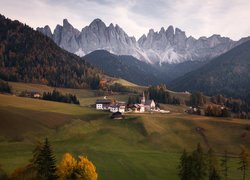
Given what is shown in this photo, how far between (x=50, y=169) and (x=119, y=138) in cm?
5725

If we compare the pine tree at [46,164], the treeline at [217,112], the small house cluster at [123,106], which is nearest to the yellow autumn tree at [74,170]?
the pine tree at [46,164]

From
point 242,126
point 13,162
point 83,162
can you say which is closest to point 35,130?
point 13,162

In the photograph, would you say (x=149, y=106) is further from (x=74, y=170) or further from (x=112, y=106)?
(x=74, y=170)

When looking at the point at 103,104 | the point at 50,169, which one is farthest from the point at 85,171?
the point at 103,104

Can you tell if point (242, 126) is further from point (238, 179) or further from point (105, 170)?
point (105, 170)

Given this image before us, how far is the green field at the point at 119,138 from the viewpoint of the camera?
82.9 metres

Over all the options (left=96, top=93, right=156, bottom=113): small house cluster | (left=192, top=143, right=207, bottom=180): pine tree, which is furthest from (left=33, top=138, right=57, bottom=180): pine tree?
(left=96, top=93, right=156, bottom=113): small house cluster

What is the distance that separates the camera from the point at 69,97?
616ft

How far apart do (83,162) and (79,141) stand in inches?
1813

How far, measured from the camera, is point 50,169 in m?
56.3

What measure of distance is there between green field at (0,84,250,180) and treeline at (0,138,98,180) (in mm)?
11876

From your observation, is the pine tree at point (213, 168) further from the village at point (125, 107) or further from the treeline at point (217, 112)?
the treeline at point (217, 112)

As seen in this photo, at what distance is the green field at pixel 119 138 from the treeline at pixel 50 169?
39.0 ft

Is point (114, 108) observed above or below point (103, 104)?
below
